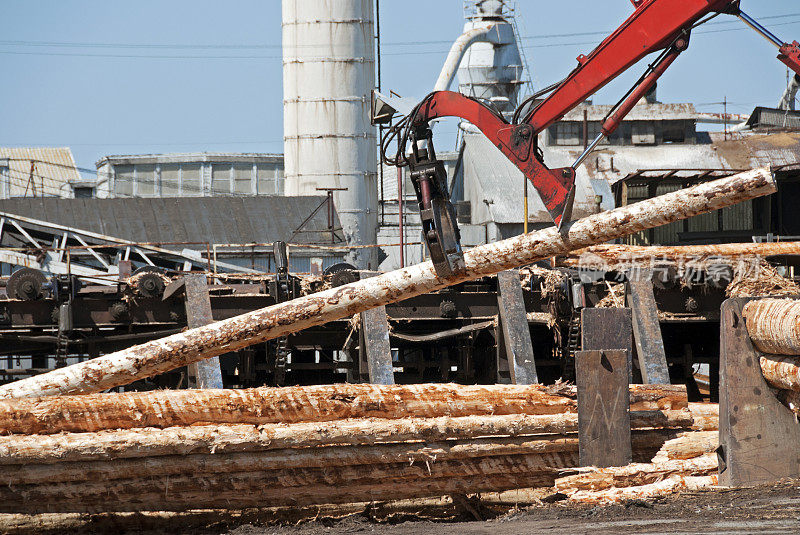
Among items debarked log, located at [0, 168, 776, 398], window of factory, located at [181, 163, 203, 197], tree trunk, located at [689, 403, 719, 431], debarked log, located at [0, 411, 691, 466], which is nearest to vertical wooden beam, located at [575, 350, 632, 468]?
debarked log, located at [0, 411, 691, 466]

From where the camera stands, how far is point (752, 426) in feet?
19.8

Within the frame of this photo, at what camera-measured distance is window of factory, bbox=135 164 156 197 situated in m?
52.9

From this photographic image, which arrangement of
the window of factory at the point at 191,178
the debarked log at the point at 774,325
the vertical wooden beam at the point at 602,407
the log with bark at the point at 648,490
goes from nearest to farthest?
the debarked log at the point at 774,325 → the log with bark at the point at 648,490 → the vertical wooden beam at the point at 602,407 → the window of factory at the point at 191,178

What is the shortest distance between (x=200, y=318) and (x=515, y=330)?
12.9 ft

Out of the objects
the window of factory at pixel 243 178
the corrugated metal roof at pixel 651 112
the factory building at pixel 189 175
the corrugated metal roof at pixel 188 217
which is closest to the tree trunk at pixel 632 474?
the corrugated metal roof at pixel 188 217

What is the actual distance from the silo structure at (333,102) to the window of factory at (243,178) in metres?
17.8

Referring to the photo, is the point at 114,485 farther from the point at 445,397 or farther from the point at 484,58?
the point at 484,58

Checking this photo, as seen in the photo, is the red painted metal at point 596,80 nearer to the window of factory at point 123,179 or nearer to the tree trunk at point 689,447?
the tree trunk at point 689,447

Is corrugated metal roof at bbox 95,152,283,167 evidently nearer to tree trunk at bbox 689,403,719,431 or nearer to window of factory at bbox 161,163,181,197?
window of factory at bbox 161,163,181,197

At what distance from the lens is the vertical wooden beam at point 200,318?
10.9 m

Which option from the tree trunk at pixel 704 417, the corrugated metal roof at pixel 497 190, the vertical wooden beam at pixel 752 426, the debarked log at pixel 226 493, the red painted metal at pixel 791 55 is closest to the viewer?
the vertical wooden beam at pixel 752 426

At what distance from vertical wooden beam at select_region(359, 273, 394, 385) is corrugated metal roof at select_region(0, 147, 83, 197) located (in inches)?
1901

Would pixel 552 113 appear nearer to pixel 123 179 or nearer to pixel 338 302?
pixel 338 302

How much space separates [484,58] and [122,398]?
42.9 meters
